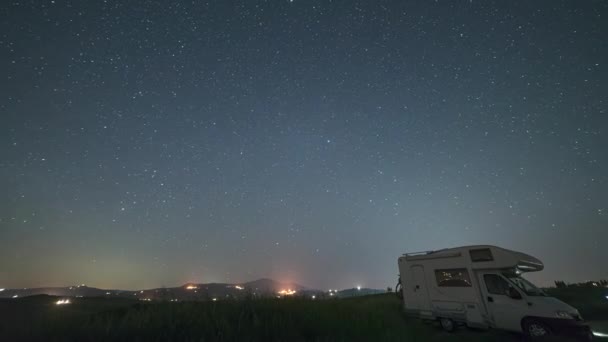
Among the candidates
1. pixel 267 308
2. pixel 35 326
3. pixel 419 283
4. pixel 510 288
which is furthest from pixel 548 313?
pixel 35 326

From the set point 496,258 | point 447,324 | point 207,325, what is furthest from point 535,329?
point 207,325

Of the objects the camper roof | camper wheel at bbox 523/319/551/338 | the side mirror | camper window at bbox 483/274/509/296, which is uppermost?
the camper roof

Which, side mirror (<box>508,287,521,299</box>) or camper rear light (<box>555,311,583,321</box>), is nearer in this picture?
camper rear light (<box>555,311,583,321</box>)

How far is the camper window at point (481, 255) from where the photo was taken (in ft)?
39.7

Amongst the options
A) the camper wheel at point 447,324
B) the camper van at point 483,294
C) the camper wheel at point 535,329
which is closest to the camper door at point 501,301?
the camper van at point 483,294

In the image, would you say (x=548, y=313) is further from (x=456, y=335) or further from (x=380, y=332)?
(x=380, y=332)

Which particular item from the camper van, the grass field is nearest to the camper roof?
the camper van

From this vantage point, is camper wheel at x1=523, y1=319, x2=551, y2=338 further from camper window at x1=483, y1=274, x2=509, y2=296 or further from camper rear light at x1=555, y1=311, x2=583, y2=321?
camper window at x1=483, y1=274, x2=509, y2=296

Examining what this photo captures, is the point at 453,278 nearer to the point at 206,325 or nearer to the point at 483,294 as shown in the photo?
the point at 483,294

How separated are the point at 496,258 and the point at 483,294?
164cm

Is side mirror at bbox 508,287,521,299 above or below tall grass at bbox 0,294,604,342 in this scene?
above

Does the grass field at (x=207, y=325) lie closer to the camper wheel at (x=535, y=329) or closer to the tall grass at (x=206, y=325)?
the tall grass at (x=206, y=325)

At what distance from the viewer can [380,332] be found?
6848 mm

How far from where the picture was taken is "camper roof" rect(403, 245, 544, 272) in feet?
37.9
